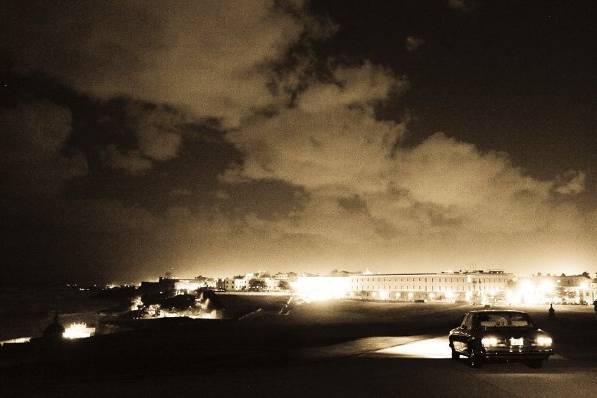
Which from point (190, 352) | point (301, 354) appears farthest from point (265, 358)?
point (190, 352)

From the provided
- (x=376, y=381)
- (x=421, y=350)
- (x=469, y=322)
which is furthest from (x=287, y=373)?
(x=421, y=350)

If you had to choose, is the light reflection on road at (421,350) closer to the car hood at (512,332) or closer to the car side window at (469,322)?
the car side window at (469,322)

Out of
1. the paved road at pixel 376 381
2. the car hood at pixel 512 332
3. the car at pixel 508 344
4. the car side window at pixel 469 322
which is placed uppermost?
the car side window at pixel 469 322

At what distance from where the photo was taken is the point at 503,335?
573 inches

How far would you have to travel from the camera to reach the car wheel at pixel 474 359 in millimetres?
14541

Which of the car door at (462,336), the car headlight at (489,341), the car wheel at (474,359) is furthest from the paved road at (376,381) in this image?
the car headlight at (489,341)

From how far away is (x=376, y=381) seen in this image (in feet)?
40.5

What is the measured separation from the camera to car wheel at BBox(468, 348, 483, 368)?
47.7 ft

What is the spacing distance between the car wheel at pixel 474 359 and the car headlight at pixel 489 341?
1.18 ft

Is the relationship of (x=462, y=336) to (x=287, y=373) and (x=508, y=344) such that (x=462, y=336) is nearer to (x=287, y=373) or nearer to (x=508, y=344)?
(x=508, y=344)

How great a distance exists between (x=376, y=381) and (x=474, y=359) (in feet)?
12.8

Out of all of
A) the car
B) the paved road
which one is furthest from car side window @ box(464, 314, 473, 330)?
the paved road

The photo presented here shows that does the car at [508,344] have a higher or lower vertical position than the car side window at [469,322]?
lower

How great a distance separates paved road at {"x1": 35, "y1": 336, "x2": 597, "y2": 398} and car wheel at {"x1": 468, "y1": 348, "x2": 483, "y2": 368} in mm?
254
